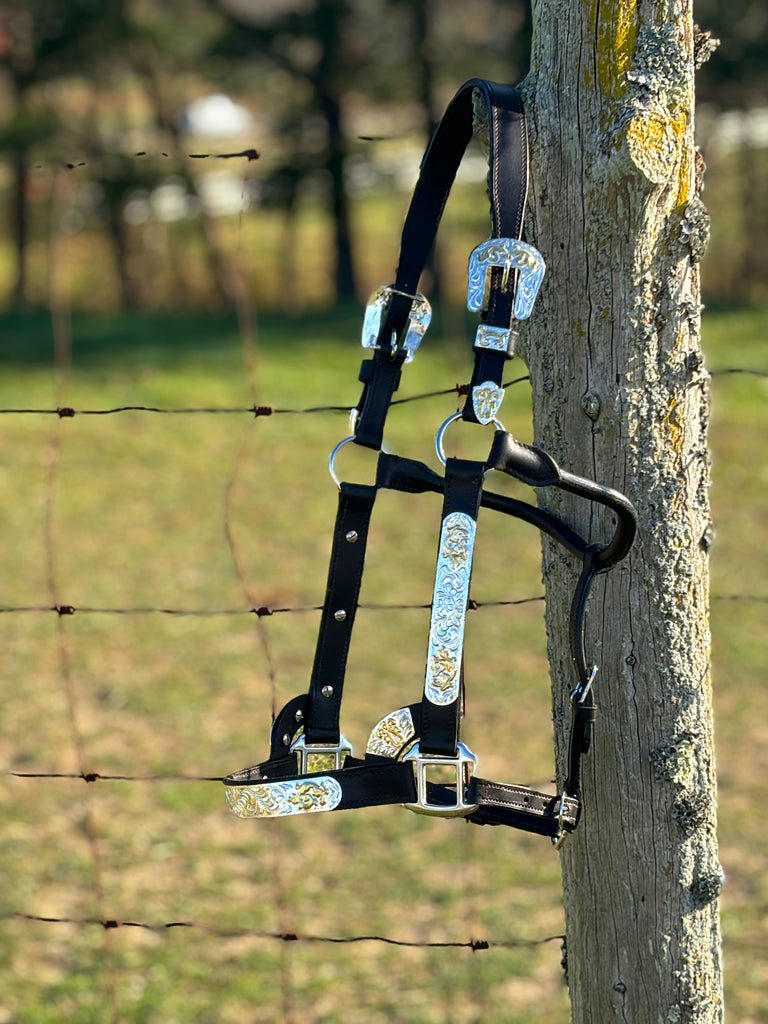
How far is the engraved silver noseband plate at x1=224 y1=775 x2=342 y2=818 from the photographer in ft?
5.37

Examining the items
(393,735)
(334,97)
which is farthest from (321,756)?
(334,97)

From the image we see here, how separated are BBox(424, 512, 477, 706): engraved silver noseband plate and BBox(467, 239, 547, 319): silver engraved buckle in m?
0.31

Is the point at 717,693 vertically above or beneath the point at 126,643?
beneath

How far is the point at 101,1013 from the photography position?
345 cm

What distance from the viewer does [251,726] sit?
538cm

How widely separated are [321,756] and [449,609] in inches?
12.8

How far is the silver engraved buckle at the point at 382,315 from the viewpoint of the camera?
1.74m

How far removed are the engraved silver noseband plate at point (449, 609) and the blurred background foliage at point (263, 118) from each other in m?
13.8

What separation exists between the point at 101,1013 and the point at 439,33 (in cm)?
1546

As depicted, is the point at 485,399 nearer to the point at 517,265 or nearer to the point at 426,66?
the point at 517,265

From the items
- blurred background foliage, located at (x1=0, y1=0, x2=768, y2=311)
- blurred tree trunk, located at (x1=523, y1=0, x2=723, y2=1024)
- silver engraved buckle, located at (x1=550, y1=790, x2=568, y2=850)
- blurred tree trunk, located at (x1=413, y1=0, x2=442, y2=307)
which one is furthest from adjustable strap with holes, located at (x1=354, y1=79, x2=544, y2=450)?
blurred tree trunk, located at (x1=413, y1=0, x2=442, y2=307)

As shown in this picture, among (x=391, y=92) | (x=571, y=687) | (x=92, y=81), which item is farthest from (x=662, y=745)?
(x=92, y=81)

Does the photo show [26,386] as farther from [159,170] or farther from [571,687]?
[571,687]

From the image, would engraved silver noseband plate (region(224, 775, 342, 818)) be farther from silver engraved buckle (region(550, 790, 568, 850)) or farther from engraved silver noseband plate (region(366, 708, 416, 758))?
silver engraved buckle (region(550, 790, 568, 850))
